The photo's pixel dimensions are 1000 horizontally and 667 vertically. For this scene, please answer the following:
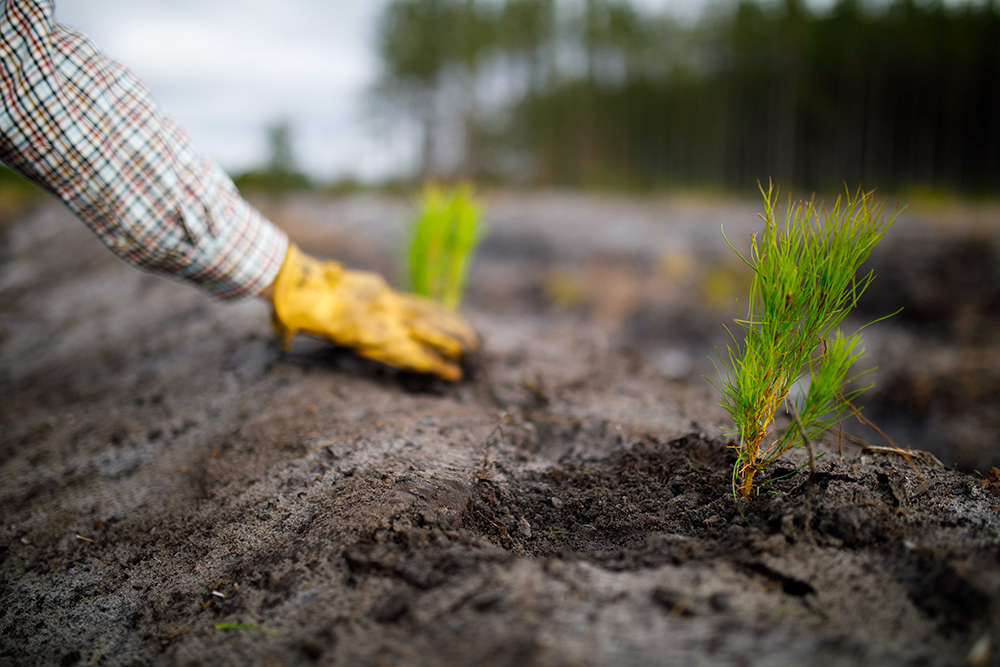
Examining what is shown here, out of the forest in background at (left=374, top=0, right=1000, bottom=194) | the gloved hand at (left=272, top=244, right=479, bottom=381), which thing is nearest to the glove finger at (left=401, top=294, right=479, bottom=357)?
the gloved hand at (left=272, top=244, right=479, bottom=381)

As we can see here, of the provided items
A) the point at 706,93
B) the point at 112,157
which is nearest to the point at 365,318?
the point at 112,157

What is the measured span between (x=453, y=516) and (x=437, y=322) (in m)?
0.95

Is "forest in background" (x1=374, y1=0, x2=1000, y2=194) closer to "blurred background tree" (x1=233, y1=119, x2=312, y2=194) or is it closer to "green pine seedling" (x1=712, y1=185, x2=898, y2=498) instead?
"blurred background tree" (x1=233, y1=119, x2=312, y2=194)

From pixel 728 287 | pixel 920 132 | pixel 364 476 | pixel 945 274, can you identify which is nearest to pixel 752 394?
pixel 364 476

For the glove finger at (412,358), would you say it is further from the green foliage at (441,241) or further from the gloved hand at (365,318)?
the green foliage at (441,241)

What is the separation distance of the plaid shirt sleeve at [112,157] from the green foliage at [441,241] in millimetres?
1073

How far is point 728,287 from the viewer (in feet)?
14.8

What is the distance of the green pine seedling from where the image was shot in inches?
36.7

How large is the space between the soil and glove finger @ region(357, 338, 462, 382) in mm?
82

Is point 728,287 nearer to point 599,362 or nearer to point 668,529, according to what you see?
point 599,362

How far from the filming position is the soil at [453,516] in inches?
26.8

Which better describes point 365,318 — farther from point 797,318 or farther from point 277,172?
point 277,172

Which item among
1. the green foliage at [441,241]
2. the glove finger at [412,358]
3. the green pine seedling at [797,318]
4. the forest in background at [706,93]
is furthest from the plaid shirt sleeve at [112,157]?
the forest in background at [706,93]

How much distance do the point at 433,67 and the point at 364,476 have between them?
51.9 ft
